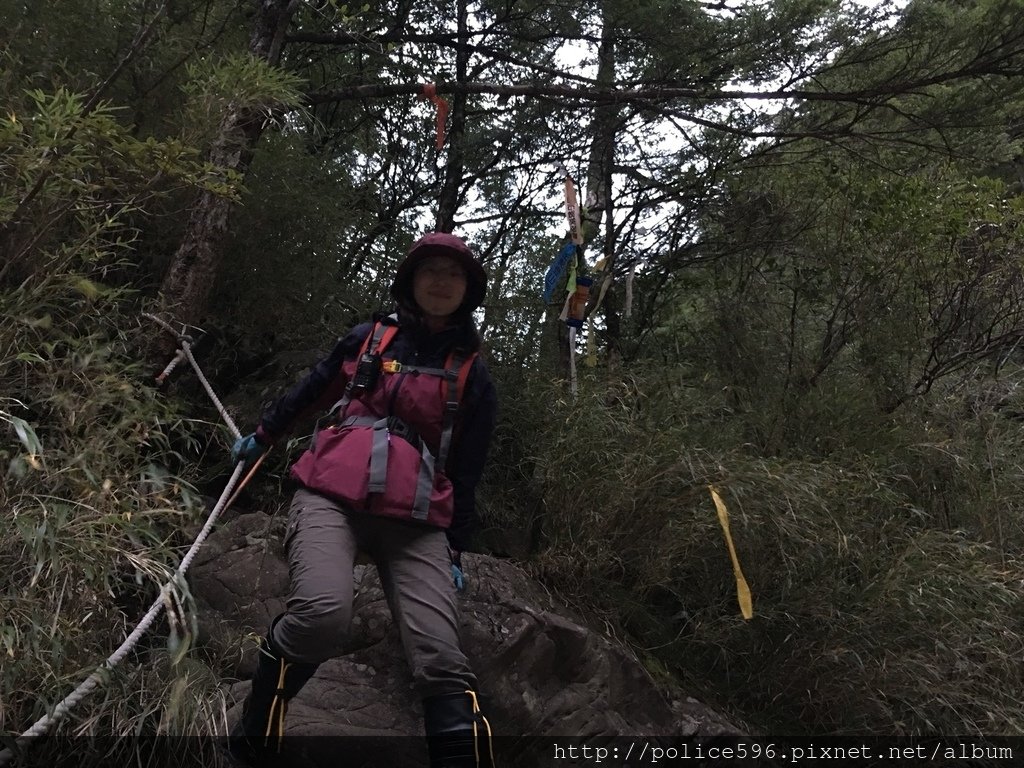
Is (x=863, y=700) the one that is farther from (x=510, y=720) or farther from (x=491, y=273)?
(x=491, y=273)

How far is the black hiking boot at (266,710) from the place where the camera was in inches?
81.1

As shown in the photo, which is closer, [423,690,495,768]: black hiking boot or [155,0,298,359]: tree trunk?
[423,690,495,768]: black hiking boot

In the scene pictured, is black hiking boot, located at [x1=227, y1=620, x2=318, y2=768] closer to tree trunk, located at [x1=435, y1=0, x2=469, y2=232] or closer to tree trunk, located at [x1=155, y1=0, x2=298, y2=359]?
tree trunk, located at [x1=155, y1=0, x2=298, y2=359]

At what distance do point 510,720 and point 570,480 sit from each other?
3.97ft

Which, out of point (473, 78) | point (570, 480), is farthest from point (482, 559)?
point (473, 78)

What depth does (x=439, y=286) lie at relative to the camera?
99.3 inches

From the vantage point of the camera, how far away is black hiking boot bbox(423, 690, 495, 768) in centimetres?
197

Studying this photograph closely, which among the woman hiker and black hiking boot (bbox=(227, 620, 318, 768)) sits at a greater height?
the woman hiker

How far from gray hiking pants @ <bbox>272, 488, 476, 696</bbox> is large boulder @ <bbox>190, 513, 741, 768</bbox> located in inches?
17.3

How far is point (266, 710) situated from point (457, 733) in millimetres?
600

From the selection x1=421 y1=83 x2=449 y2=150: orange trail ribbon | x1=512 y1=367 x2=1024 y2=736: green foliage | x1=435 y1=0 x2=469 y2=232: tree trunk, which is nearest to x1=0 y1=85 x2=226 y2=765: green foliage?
x1=512 y1=367 x2=1024 y2=736: green foliage

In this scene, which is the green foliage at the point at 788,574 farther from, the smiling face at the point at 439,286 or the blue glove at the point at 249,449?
the blue glove at the point at 249,449

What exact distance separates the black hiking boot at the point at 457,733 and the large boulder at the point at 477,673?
50cm

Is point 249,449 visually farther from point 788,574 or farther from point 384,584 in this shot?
point 788,574
